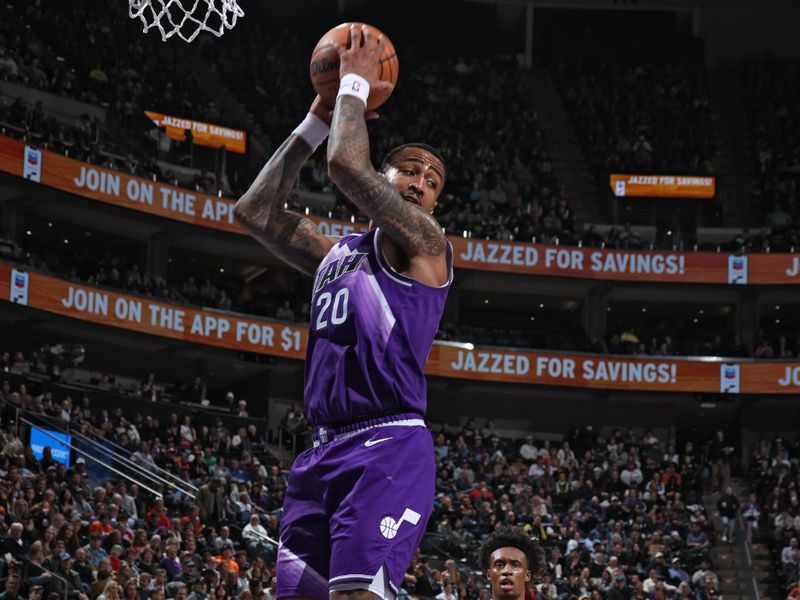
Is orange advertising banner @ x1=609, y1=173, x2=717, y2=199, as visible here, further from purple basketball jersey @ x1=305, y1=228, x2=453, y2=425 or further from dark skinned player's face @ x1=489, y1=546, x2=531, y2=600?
purple basketball jersey @ x1=305, y1=228, x2=453, y2=425

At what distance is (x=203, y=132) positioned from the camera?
1419 inches

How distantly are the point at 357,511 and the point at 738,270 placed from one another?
32.8 metres

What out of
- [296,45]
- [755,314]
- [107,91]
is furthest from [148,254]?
[755,314]

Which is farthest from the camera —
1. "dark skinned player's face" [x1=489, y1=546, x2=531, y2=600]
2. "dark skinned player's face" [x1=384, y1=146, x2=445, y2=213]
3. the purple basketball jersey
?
"dark skinned player's face" [x1=489, y1=546, x2=531, y2=600]

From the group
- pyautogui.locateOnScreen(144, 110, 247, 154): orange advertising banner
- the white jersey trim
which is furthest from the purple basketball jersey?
pyautogui.locateOnScreen(144, 110, 247, 154): orange advertising banner

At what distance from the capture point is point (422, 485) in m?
4.52

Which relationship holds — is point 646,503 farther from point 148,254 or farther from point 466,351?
point 148,254

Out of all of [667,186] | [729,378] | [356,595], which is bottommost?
[356,595]

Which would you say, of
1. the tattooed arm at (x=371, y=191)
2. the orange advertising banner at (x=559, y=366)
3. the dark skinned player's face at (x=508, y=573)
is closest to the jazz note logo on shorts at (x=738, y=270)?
the orange advertising banner at (x=559, y=366)

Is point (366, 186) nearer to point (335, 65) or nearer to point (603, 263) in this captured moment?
point (335, 65)

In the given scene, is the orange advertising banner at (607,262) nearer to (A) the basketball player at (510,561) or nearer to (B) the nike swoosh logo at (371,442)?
(A) the basketball player at (510,561)

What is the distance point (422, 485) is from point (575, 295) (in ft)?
111

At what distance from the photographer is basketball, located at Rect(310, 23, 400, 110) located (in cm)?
485

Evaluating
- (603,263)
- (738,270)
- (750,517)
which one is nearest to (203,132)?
(603,263)
